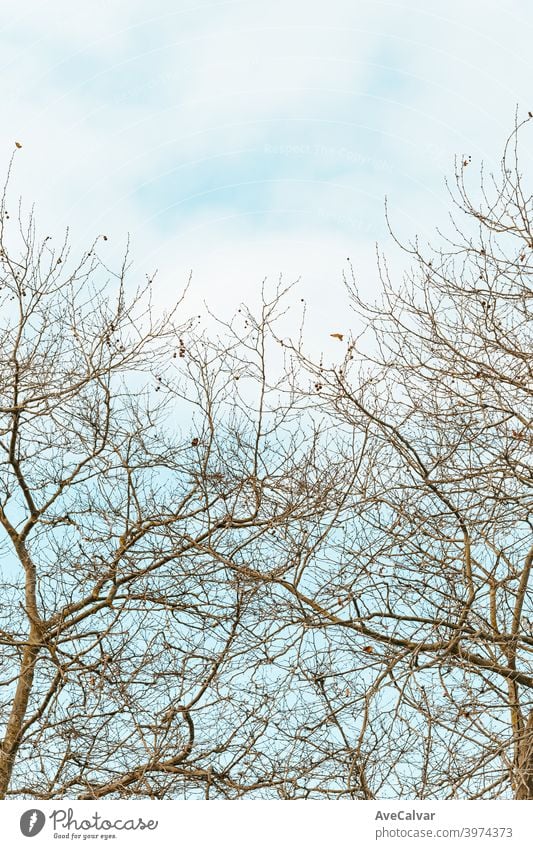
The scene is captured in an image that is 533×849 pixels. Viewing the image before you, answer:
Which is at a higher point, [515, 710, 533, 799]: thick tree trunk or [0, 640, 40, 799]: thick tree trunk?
[0, 640, 40, 799]: thick tree trunk

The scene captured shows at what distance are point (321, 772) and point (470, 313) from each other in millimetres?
4035

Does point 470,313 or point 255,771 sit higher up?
point 470,313

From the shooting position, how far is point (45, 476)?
9477 millimetres

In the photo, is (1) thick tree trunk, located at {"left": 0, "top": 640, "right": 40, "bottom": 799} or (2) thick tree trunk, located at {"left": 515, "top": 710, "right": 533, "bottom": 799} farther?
(1) thick tree trunk, located at {"left": 0, "top": 640, "right": 40, "bottom": 799}

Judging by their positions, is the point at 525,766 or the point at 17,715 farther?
the point at 17,715

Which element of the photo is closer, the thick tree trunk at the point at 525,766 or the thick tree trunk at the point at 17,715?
the thick tree trunk at the point at 525,766

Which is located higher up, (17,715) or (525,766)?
(17,715)

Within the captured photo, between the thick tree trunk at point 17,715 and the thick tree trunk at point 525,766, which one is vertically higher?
the thick tree trunk at point 17,715

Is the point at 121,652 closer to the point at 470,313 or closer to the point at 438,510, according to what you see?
the point at 438,510
